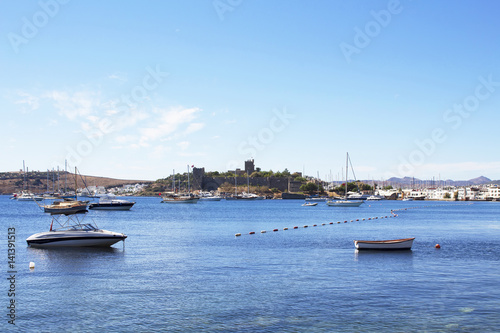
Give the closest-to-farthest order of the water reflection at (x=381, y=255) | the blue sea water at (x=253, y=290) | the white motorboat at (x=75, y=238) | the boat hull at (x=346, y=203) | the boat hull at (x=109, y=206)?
the blue sea water at (x=253, y=290)
the water reflection at (x=381, y=255)
the white motorboat at (x=75, y=238)
the boat hull at (x=109, y=206)
the boat hull at (x=346, y=203)

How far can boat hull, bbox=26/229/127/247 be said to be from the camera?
3153 centimetres

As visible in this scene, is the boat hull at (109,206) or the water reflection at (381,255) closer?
the water reflection at (381,255)

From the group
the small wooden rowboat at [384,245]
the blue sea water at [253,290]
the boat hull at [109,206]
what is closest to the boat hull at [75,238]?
the blue sea water at [253,290]

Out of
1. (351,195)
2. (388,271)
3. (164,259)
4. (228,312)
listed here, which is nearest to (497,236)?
(388,271)

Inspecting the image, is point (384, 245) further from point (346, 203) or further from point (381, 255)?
point (346, 203)

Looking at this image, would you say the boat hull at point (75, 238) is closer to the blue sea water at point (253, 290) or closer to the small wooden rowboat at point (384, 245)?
the blue sea water at point (253, 290)

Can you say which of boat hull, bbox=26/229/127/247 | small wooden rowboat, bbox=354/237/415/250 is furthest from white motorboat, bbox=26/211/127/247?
small wooden rowboat, bbox=354/237/415/250

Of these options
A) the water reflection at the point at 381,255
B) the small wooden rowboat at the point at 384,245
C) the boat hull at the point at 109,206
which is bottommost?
the water reflection at the point at 381,255

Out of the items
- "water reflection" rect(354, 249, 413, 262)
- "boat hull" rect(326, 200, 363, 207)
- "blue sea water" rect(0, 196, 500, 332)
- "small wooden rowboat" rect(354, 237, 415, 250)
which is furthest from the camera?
"boat hull" rect(326, 200, 363, 207)

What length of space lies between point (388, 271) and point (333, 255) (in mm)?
6063

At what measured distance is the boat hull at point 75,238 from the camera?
103 ft

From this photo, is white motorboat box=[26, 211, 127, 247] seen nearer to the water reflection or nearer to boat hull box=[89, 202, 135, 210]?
the water reflection

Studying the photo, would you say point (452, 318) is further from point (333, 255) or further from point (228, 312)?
point (333, 255)

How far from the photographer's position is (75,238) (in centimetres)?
3155
